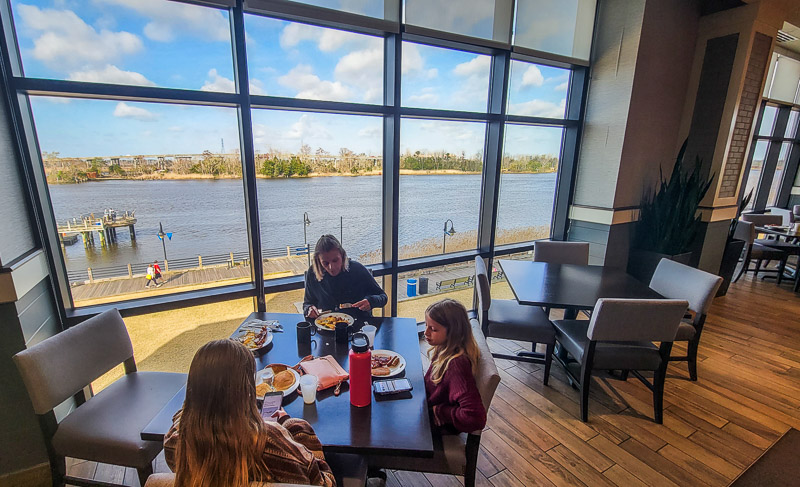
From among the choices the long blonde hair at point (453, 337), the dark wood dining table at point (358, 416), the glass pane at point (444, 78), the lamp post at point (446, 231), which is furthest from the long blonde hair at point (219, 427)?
the lamp post at point (446, 231)

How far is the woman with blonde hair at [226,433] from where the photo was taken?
90cm

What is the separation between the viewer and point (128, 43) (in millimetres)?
1927

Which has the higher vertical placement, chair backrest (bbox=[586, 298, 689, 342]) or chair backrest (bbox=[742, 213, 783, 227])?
chair backrest (bbox=[742, 213, 783, 227])

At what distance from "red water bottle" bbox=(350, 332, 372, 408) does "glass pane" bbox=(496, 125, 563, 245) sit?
259 cm

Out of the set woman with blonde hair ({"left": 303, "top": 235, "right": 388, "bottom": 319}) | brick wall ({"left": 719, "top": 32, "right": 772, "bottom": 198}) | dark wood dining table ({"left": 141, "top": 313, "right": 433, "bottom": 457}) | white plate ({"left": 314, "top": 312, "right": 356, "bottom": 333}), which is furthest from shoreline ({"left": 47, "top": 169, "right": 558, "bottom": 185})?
brick wall ({"left": 719, "top": 32, "right": 772, "bottom": 198})

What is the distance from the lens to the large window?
6.31ft

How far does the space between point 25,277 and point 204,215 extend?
900 millimetres

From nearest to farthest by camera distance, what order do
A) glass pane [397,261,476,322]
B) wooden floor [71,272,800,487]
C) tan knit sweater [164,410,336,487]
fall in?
tan knit sweater [164,410,336,487] < wooden floor [71,272,800,487] < glass pane [397,261,476,322]

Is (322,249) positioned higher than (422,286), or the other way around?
(322,249)

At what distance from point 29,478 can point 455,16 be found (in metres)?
4.03

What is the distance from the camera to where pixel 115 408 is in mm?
1699

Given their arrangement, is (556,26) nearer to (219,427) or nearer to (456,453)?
(456,453)

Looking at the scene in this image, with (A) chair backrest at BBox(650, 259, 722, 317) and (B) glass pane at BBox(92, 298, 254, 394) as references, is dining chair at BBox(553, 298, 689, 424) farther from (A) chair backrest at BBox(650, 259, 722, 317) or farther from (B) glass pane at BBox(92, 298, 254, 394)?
(B) glass pane at BBox(92, 298, 254, 394)

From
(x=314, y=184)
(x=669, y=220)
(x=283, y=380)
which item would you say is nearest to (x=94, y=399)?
(x=283, y=380)
